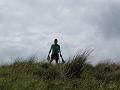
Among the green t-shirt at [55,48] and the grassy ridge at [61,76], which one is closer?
the grassy ridge at [61,76]

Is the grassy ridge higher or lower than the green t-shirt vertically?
lower

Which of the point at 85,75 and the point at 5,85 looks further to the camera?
the point at 85,75

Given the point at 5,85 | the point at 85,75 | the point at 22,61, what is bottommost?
the point at 5,85

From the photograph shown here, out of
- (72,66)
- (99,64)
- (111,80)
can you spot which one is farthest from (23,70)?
(99,64)

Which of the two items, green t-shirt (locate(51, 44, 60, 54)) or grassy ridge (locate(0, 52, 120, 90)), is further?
green t-shirt (locate(51, 44, 60, 54))

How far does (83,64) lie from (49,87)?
159 inches

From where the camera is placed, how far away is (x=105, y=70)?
57.1ft

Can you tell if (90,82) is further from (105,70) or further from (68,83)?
(105,70)

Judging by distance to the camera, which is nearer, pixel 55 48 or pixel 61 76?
pixel 61 76

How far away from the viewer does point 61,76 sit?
1458 cm

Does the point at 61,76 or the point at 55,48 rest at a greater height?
the point at 55,48

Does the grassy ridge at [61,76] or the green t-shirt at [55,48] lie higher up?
the green t-shirt at [55,48]

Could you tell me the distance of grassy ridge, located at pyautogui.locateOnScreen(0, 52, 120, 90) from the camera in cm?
1198

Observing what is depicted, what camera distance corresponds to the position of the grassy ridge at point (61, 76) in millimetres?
11984
